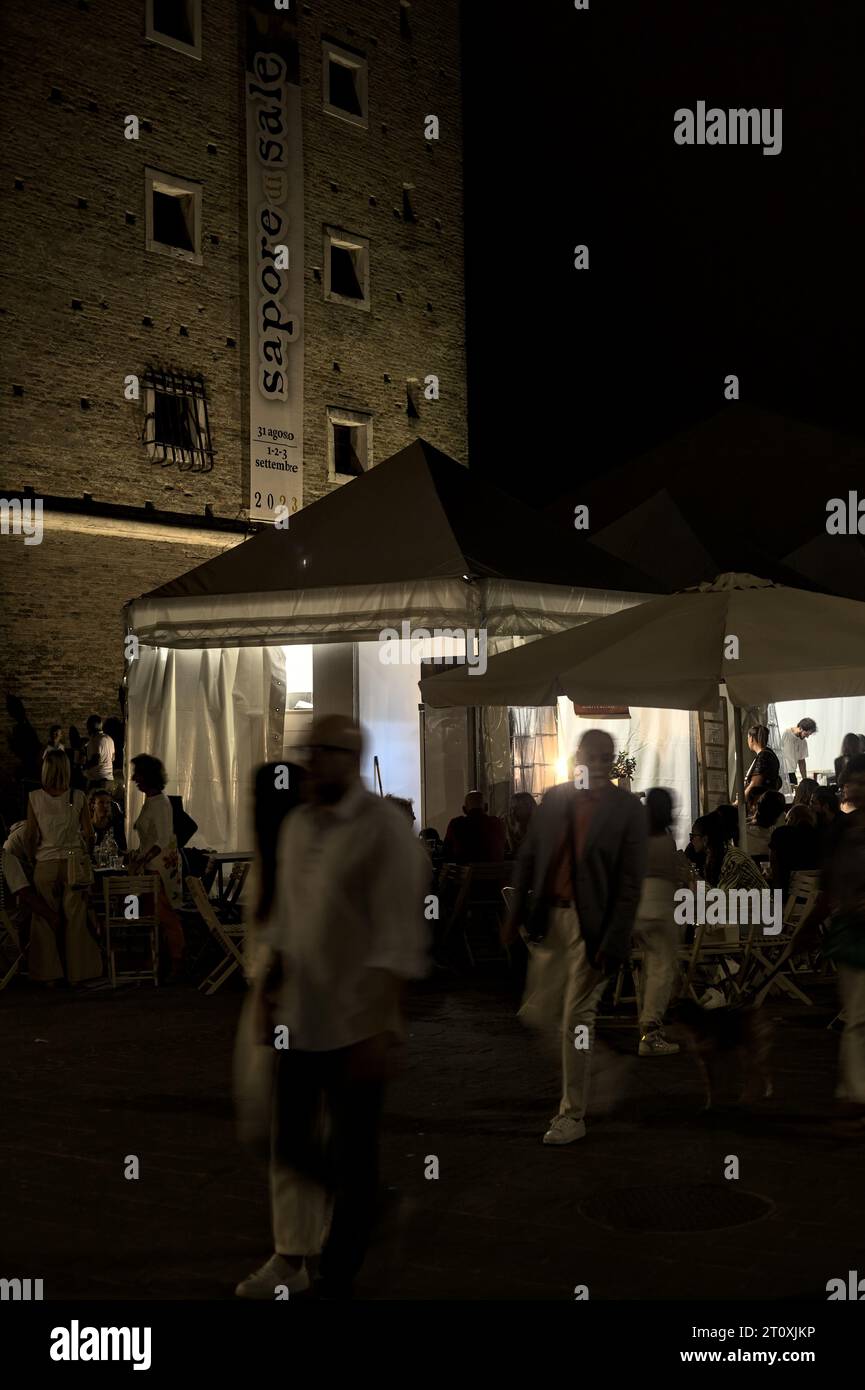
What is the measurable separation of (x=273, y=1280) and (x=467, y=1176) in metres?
1.71

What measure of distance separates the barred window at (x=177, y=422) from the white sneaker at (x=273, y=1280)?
76.7ft

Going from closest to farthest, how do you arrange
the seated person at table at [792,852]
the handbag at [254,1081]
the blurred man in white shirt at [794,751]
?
the handbag at [254,1081] < the seated person at table at [792,852] < the blurred man in white shirt at [794,751]

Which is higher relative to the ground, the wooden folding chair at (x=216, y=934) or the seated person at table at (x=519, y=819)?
the seated person at table at (x=519, y=819)

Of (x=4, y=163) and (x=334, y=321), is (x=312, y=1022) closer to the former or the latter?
(x=4, y=163)

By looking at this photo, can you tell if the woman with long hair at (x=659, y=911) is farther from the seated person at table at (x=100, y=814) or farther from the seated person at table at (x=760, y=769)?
the seated person at table at (x=100, y=814)

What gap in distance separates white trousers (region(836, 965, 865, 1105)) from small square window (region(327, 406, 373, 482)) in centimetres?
2437

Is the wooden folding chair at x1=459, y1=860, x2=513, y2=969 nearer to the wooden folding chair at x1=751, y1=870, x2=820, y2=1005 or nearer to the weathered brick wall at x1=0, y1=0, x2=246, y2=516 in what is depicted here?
the wooden folding chair at x1=751, y1=870, x2=820, y2=1005

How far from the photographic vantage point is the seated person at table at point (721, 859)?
1062cm

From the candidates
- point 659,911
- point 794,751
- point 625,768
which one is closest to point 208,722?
point 625,768

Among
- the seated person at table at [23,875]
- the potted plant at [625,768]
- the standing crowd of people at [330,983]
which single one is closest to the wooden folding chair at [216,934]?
the seated person at table at [23,875]

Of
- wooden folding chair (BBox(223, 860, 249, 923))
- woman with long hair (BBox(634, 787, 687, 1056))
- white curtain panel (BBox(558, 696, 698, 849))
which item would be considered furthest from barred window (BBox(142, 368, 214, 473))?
woman with long hair (BBox(634, 787, 687, 1056))

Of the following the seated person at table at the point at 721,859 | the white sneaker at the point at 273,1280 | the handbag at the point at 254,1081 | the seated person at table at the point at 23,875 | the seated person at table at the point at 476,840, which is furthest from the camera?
the seated person at table at the point at 476,840

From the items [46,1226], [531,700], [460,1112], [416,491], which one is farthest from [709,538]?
[46,1226]

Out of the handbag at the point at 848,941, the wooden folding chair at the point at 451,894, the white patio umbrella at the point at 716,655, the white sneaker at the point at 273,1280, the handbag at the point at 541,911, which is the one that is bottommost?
the white sneaker at the point at 273,1280
